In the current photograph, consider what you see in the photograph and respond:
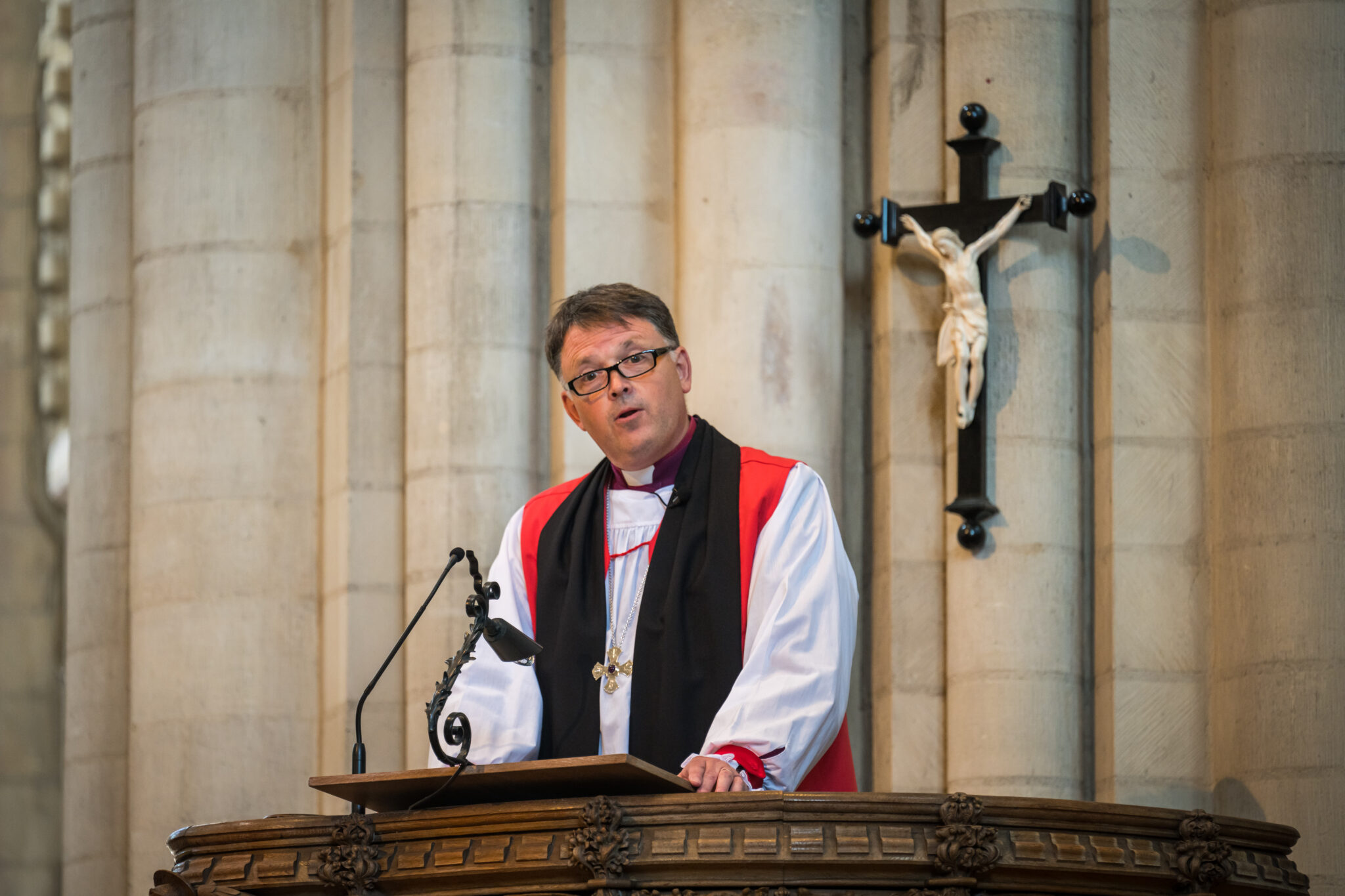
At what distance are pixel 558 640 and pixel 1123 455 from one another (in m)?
2.58

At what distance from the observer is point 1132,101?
6863mm

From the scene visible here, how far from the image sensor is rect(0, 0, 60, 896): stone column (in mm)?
9109

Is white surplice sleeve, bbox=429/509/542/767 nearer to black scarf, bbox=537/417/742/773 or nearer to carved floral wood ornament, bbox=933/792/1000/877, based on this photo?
black scarf, bbox=537/417/742/773

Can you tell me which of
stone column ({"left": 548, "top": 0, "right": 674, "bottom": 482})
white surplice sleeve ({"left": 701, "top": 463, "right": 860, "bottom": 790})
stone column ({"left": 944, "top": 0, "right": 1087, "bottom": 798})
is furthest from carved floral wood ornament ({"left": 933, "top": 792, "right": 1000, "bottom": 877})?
stone column ({"left": 548, "top": 0, "right": 674, "bottom": 482})

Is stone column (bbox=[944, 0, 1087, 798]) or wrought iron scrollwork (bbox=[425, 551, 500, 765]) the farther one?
stone column (bbox=[944, 0, 1087, 798])

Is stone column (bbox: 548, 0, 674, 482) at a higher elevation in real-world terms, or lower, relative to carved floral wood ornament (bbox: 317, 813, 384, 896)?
higher

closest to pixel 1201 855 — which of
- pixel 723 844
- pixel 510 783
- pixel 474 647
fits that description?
pixel 723 844

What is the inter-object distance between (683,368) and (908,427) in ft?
6.84

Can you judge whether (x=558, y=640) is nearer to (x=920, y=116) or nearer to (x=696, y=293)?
(x=696, y=293)

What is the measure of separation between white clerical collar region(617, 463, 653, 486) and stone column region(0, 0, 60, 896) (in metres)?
4.94

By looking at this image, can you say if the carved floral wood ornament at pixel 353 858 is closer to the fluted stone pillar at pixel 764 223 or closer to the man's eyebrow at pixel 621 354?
the man's eyebrow at pixel 621 354

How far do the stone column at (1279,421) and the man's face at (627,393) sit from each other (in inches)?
95.2

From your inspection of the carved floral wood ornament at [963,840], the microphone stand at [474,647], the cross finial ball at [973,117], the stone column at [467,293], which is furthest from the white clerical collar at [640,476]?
the cross finial ball at [973,117]

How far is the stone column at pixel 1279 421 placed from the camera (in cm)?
633
